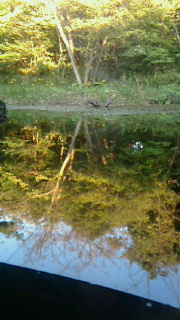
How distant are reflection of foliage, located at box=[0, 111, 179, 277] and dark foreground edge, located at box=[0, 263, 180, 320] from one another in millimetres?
327

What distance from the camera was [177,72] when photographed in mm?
20109

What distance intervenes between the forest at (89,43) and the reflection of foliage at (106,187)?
11.5m

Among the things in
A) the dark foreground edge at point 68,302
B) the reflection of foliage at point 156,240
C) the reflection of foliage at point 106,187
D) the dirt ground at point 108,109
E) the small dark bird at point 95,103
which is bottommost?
the dirt ground at point 108,109

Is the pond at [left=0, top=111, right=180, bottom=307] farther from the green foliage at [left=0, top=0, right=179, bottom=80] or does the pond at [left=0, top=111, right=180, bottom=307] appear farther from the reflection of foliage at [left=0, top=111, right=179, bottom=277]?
the green foliage at [left=0, top=0, right=179, bottom=80]

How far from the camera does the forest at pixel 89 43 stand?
60.5 feet

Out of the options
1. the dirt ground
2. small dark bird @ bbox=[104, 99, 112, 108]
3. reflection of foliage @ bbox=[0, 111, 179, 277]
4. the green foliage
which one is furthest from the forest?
reflection of foliage @ bbox=[0, 111, 179, 277]

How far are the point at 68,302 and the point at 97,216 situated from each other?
4.05 feet

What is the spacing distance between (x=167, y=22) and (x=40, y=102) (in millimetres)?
9621

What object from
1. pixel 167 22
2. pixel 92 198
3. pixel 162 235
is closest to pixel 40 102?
pixel 167 22

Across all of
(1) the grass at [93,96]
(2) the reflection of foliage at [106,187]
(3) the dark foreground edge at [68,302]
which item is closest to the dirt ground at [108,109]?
(1) the grass at [93,96]

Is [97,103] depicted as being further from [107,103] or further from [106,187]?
[106,187]

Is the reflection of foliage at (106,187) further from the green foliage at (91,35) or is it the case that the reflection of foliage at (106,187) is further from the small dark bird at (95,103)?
the green foliage at (91,35)

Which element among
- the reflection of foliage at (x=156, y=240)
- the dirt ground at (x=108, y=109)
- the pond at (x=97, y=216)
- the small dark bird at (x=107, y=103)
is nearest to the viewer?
the pond at (x=97, y=216)

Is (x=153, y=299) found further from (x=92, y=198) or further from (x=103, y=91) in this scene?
(x=103, y=91)
